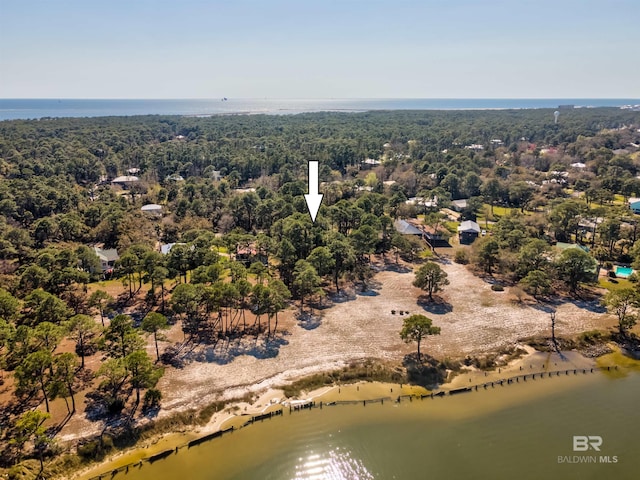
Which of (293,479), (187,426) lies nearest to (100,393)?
(187,426)

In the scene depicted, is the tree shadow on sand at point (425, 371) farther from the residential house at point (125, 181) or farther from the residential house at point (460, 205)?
the residential house at point (125, 181)

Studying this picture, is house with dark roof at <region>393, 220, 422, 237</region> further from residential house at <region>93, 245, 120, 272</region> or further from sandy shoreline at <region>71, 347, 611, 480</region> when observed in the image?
residential house at <region>93, 245, 120, 272</region>

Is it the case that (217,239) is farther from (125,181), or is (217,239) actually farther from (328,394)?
(125,181)

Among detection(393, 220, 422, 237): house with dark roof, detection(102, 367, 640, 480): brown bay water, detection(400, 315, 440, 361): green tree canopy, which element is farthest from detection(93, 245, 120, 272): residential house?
detection(393, 220, 422, 237): house with dark roof

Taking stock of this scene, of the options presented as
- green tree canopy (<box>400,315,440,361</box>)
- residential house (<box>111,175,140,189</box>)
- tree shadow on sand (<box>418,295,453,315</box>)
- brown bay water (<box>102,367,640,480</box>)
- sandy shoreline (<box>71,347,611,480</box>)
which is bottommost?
brown bay water (<box>102,367,640,480</box>)

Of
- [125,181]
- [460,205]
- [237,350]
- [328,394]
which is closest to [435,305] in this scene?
[328,394]
